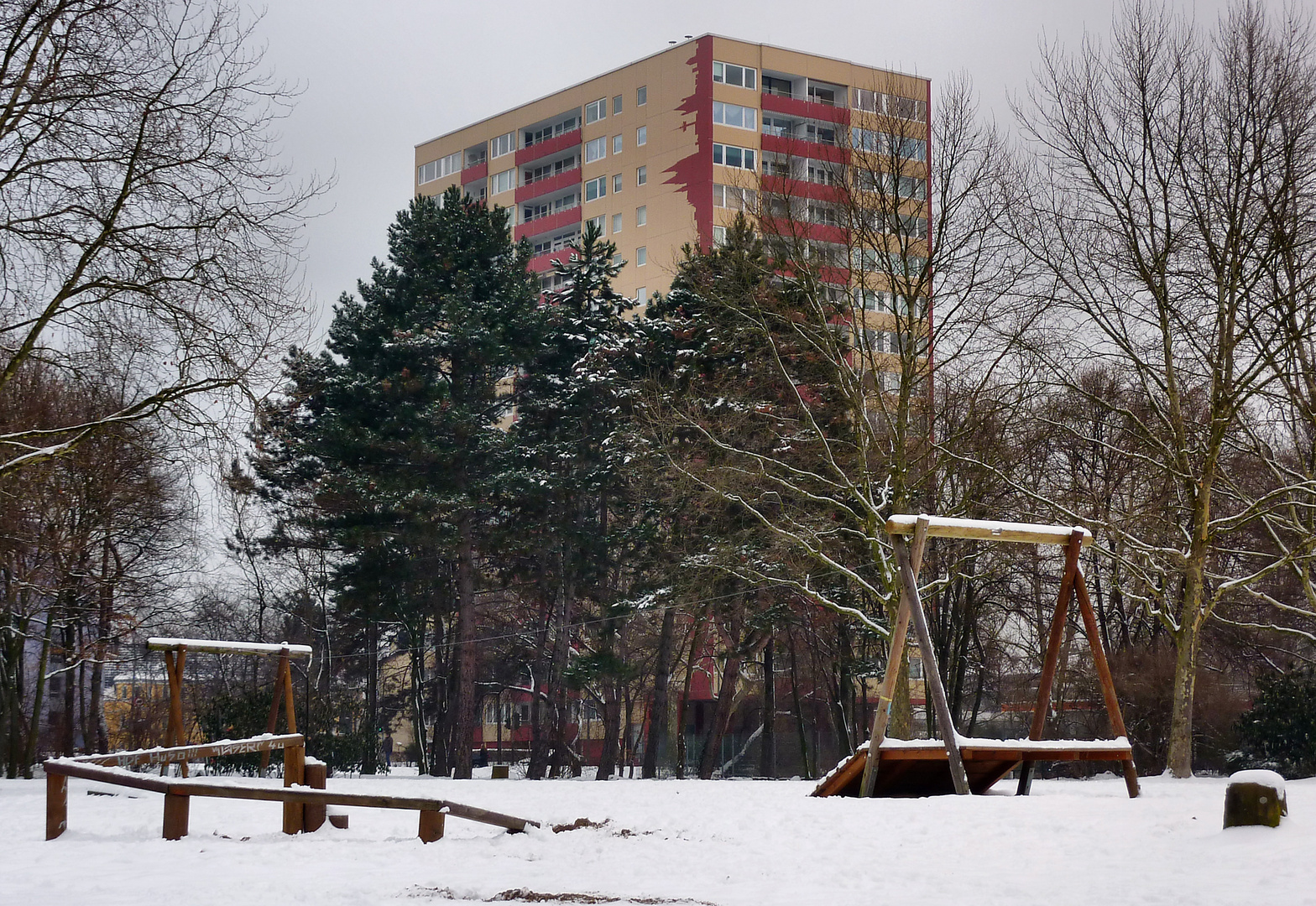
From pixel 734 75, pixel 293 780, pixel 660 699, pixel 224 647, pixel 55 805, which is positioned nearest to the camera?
pixel 55 805

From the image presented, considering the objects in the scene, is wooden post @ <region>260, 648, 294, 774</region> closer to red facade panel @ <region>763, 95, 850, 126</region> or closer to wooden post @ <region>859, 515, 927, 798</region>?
wooden post @ <region>859, 515, 927, 798</region>

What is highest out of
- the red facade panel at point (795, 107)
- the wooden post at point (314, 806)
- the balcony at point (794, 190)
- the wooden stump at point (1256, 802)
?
the red facade panel at point (795, 107)

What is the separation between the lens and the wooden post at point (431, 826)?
30.7 feet

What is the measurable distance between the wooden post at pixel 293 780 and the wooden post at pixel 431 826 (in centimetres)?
151

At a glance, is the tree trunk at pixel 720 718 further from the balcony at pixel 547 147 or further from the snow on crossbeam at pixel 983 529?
the balcony at pixel 547 147

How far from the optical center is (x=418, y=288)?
A: 35.2 metres

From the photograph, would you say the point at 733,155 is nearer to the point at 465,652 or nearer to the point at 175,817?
the point at 465,652

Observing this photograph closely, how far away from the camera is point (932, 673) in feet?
46.1

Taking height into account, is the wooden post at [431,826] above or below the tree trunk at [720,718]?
above

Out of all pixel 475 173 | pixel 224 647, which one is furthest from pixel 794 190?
pixel 475 173

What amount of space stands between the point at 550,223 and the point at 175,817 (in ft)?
218

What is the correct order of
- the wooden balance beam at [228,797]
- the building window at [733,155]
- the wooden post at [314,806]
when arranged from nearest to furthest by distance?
1. the wooden balance beam at [228,797]
2. the wooden post at [314,806]
3. the building window at [733,155]

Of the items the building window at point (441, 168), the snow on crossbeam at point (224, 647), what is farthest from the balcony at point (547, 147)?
the snow on crossbeam at point (224, 647)

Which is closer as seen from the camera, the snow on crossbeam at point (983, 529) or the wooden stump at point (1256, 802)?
the wooden stump at point (1256, 802)
